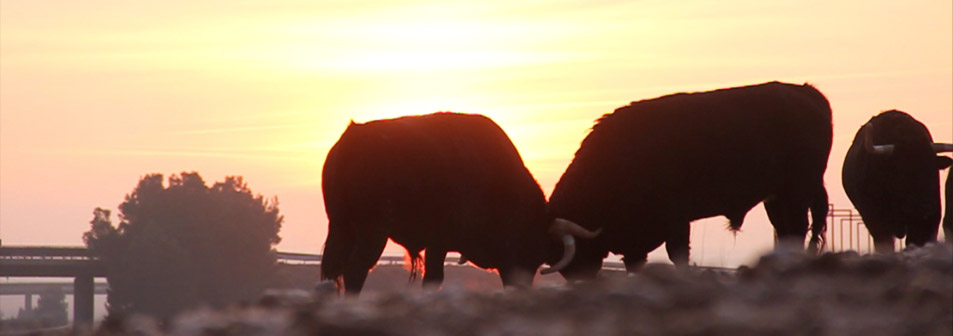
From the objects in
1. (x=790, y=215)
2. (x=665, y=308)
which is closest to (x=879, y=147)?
(x=790, y=215)

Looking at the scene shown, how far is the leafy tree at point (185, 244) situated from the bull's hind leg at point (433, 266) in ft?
253

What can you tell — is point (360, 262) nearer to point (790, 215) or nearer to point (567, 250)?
point (567, 250)

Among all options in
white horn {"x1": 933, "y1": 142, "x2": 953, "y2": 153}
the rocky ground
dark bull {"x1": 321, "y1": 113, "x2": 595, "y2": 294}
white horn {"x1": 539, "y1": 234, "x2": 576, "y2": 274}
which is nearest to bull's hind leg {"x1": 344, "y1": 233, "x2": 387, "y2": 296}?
dark bull {"x1": 321, "y1": 113, "x2": 595, "y2": 294}

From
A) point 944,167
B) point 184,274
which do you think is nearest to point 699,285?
point 944,167

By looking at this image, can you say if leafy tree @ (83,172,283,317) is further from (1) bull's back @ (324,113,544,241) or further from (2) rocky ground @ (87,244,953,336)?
(2) rocky ground @ (87,244,953,336)

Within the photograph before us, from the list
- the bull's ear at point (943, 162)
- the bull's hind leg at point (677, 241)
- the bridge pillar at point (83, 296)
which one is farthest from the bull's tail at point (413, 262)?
the bridge pillar at point (83, 296)

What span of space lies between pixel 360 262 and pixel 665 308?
648 cm

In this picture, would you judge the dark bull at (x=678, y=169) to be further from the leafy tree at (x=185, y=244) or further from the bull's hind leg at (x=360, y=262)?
the leafy tree at (x=185, y=244)

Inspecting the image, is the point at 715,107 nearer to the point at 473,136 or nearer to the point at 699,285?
the point at 473,136

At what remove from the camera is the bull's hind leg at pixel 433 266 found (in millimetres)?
15133

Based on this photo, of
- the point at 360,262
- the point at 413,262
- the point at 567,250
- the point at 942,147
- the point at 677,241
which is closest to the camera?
the point at 360,262

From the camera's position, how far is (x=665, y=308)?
7324 millimetres

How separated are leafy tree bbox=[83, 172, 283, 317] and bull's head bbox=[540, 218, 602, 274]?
7685 cm

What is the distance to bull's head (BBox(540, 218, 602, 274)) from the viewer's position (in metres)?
15.8
